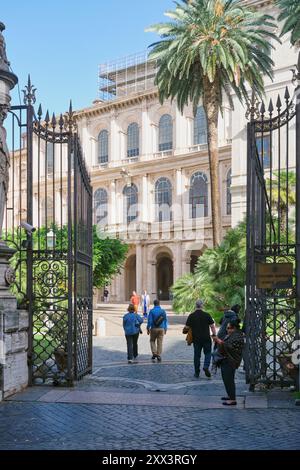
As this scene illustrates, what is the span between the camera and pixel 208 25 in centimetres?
2900

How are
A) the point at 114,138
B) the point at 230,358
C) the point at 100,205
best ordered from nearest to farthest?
the point at 230,358 < the point at 100,205 < the point at 114,138

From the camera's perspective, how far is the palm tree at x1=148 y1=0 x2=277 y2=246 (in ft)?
93.2

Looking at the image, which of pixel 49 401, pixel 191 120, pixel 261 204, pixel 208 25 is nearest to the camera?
pixel 49 401

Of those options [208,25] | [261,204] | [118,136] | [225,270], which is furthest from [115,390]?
[118,136]

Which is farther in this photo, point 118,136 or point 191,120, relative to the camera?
point 118,136

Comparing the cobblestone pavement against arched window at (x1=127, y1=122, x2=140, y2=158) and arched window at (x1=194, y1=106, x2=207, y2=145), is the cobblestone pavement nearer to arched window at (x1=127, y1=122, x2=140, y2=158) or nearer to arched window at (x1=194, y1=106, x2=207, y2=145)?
arched window at (x1=194, y1=106, x2=207, y2=145)

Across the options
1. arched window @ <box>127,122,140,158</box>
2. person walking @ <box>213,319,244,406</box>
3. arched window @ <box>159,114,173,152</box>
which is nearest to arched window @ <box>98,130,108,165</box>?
arched window @ <box>127,122,140,158</box>

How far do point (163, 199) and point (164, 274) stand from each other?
24.9ft

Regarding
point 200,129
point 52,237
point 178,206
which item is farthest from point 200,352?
point 200,129

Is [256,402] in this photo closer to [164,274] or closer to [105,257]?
[105,257]

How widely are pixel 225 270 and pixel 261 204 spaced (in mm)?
14860

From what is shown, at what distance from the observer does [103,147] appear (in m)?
60.3

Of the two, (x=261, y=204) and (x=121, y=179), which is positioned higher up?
(x=121, y=179)
